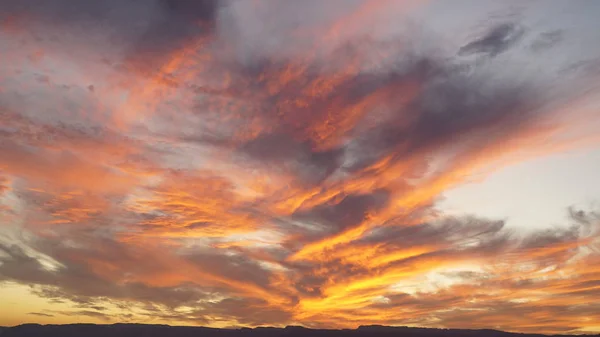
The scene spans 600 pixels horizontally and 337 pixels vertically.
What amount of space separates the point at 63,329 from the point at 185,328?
24.9m

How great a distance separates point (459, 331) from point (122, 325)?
2283 inches

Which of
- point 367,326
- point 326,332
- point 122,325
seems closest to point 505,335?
point 367,326

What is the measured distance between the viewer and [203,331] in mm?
81375

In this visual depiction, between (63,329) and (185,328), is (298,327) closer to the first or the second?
(185,328)

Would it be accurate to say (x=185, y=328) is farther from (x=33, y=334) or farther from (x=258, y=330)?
(x=33, y=334)

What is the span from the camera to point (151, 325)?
279 ft

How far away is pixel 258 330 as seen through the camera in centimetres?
7975

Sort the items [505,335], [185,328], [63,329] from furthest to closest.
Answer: [63,329]
[185,328]
[505,335]

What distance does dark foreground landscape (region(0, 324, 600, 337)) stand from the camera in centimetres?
7144

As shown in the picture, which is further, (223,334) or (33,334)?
(33,334)

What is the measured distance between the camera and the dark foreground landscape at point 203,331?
71438 millimetres

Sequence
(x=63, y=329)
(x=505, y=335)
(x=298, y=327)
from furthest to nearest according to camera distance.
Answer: (x=63, y=329) → (x=298, y=327) → (x=505, y=335)

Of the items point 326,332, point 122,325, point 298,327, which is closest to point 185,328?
point 122,325

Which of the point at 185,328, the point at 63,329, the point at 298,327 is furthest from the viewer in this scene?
the point at 63,329
